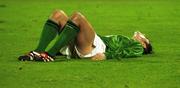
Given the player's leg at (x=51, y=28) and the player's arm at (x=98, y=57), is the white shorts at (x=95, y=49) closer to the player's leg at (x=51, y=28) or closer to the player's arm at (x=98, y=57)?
the player's arm at (x=98, y=57)

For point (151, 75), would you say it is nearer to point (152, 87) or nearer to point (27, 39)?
point (152, 87)

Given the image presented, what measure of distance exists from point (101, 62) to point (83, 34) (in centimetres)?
50

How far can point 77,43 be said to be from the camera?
11758 millimetres

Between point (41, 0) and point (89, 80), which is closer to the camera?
point (89, 80)

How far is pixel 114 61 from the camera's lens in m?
11.9

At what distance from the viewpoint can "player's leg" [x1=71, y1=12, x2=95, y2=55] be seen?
38.1ft

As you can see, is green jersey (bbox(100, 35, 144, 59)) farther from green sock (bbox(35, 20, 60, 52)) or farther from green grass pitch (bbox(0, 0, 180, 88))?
green sock (bbox(35, 20, 60, 52))

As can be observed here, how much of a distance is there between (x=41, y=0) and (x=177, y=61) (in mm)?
19220

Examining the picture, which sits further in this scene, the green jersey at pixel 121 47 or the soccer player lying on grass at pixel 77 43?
the green jersey at pixel 121 47

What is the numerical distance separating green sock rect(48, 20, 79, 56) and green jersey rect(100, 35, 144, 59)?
2.48 ft

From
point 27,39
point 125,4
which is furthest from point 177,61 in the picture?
point 125,4

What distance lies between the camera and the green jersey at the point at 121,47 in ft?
39.7

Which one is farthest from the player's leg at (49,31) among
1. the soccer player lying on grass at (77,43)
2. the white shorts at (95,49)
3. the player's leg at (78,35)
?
the white shorts at (95,49)

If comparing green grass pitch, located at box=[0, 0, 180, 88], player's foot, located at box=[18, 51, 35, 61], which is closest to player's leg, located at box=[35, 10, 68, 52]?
player's foot, located at box=[18, 51, 35, 61]
